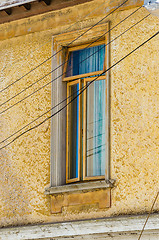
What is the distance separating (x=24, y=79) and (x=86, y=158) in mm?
1945

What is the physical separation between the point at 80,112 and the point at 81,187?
142 cm

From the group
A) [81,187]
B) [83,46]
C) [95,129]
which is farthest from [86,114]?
[81,187]

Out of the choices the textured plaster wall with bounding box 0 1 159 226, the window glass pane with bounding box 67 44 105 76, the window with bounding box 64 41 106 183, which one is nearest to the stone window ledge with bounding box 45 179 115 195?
the textured plaster wall with bounding box 0 1 159 226

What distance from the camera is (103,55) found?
13.9 metres

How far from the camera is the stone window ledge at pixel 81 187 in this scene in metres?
12.9

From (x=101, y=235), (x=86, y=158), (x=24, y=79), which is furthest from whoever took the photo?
(x=24, y=79)

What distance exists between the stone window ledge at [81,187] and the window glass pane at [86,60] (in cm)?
204

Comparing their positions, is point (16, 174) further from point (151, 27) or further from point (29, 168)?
point (151, 27)

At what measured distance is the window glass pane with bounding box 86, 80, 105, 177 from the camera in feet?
44.3

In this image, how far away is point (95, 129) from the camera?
1368 centimetres

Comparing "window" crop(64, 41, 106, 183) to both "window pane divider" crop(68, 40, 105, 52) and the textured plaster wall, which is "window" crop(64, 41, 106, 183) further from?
the textured plaster wall

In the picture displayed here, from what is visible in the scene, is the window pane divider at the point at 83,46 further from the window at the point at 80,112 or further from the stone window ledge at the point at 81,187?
the stone window ledge at the point at 81,187

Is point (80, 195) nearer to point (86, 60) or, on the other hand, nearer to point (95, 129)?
point (95, 129)

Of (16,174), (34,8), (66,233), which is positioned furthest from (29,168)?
(34,8)
